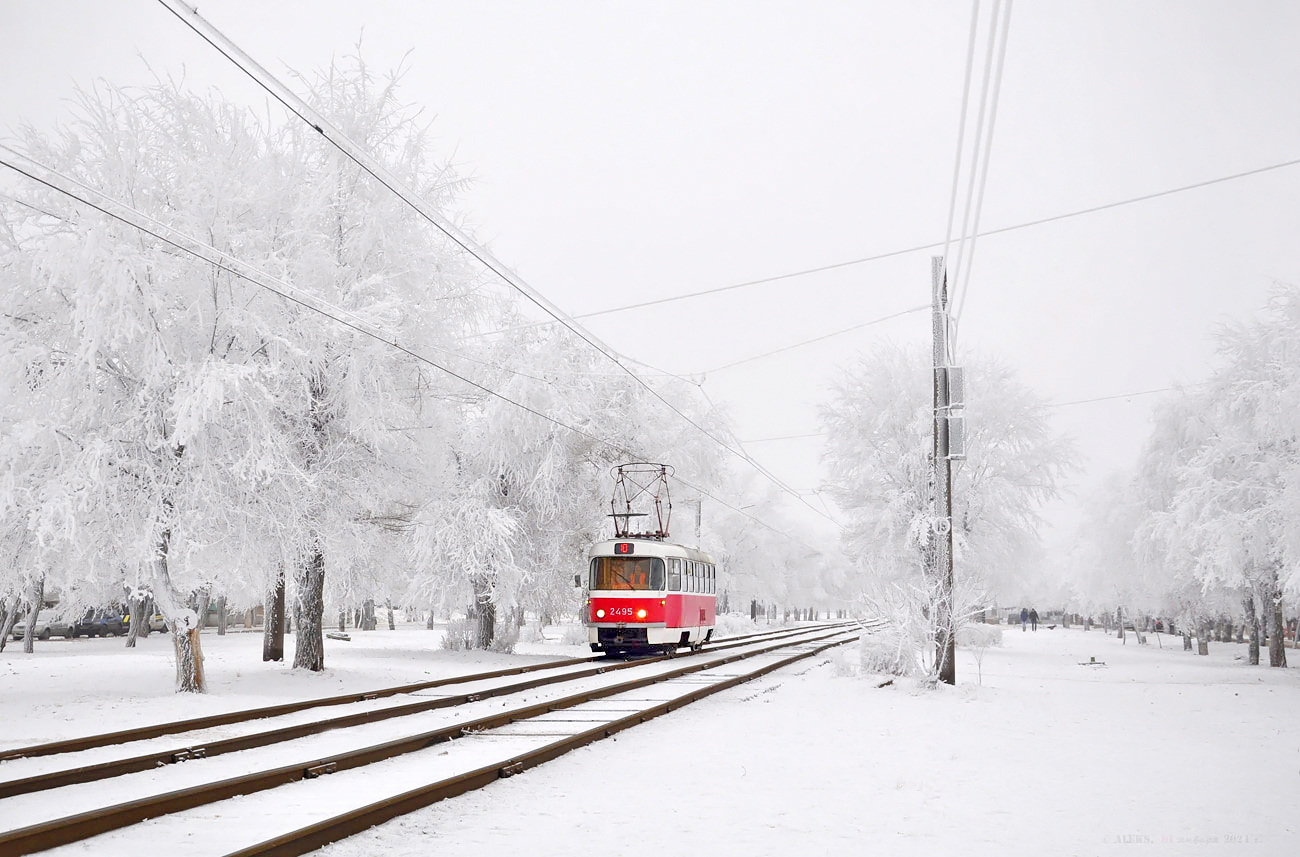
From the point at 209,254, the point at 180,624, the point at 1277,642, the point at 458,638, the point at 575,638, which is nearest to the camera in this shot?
the point at 209,254

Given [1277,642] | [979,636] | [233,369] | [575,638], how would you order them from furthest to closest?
[575,638], [979,636], [1277,642], [233,369]

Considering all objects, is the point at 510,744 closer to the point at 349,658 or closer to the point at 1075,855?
the point at 1075,855

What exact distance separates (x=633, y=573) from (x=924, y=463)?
12.7 m

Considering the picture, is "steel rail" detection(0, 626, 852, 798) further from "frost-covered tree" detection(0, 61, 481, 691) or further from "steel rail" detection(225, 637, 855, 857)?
"frost-covered tree" detection(0, 61, 481, 691)

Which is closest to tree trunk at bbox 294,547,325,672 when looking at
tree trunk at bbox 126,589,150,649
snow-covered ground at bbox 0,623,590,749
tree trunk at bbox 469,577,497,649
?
snow-covered ground at bbox 0,623,590,749

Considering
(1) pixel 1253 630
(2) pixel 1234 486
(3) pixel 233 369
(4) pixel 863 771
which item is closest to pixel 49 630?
(3) pixel 233 369

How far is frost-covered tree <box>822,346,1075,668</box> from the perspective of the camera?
35344 millimetres

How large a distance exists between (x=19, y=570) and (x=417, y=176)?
11.8 meters

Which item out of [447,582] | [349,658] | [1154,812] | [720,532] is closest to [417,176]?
[447,582]

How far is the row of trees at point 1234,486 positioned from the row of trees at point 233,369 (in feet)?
61.2

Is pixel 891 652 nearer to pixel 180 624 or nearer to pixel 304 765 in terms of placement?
pixel 180 624

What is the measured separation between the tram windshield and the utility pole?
30.2ft

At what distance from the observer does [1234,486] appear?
2647 cm

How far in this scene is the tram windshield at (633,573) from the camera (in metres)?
27.2
